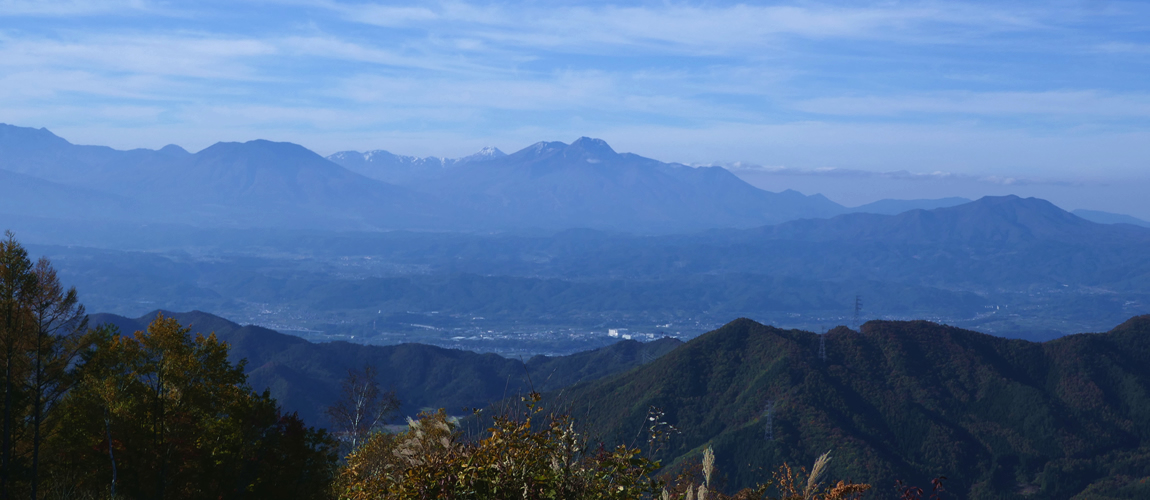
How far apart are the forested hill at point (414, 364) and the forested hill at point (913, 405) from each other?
33798mm

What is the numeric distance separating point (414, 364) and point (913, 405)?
274 ft

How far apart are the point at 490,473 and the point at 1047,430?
8837 centimetres

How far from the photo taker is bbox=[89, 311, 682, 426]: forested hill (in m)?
118

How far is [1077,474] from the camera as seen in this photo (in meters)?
72.3

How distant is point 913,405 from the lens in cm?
7856

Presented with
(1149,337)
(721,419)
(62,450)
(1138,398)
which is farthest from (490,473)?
(1149,337)

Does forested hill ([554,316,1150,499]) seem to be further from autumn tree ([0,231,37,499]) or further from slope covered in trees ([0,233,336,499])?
autumn tree ([0,231,37,499])

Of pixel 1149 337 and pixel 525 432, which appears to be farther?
pixel 1149 337

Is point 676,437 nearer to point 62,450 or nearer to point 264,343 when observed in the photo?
point 62,450

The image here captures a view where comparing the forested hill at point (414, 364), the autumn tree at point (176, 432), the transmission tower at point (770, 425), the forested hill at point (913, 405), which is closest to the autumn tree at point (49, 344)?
the autumn tree at point (176, 432)

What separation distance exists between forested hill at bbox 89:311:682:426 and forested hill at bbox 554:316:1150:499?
33798 millimetres

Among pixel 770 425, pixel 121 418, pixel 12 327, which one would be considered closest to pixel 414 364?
pixel 770 425

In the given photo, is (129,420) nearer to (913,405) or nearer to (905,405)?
(905,405)

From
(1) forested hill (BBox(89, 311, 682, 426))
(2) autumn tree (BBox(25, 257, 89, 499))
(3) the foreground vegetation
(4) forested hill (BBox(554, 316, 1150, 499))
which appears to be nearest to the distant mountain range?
(4) forested hill (BBox(554, 316, 1150, 499))
